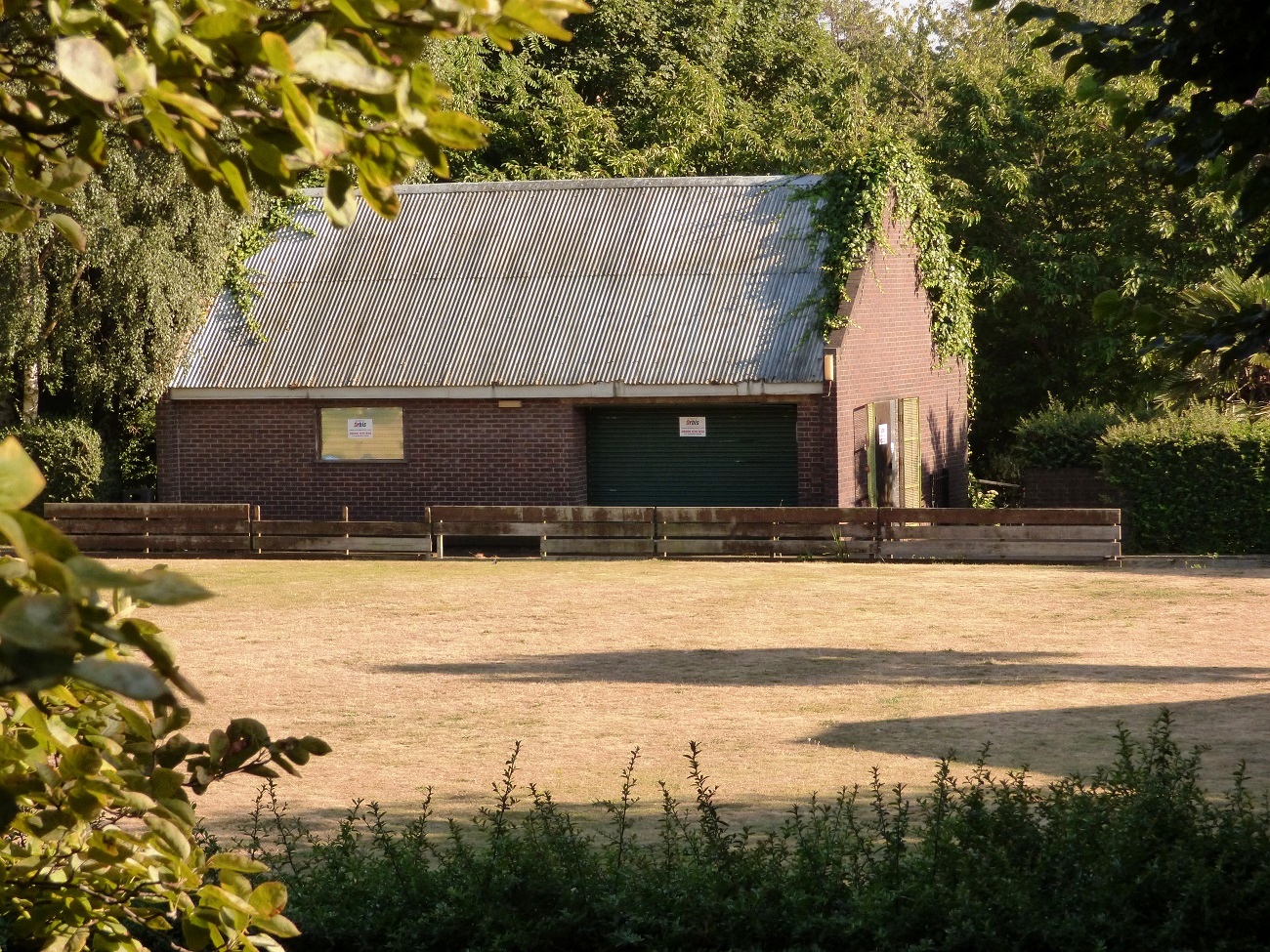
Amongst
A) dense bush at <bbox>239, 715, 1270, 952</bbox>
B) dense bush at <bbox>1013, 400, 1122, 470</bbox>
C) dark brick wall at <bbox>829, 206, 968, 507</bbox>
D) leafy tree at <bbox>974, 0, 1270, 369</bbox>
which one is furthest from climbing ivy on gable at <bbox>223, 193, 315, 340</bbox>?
leafy tree at <bbox>974, 0, 1270, 369</bbox>

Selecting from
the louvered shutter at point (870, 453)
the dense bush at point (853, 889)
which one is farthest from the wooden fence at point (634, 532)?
the dense bush at point (853, 889)

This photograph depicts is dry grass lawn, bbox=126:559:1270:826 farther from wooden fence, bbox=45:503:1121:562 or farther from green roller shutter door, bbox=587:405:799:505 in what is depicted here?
green roller shutter door, bbox=587:405:799:505

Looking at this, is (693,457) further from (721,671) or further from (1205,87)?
(1205,87)

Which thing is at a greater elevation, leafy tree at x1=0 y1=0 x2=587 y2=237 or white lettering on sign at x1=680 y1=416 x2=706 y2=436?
white lettering on sign at x1=680 y1=416 x2=706 y2=436

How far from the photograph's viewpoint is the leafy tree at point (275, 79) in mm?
1854

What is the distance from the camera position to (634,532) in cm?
2320

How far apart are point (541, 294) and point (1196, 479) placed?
1069cm

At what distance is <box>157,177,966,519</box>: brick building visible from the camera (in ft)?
80.0

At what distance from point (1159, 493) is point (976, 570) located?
316cm

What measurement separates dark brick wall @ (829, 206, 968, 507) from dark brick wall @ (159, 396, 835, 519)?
119 centimetres

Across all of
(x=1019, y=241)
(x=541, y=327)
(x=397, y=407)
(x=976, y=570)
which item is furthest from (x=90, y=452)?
(x=1019, y=241)

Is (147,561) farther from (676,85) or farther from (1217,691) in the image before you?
(676,85)

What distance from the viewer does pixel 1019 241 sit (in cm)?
3234

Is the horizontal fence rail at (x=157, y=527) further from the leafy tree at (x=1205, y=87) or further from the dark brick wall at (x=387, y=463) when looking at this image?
the leafy tree at (x=1205, y=87)
